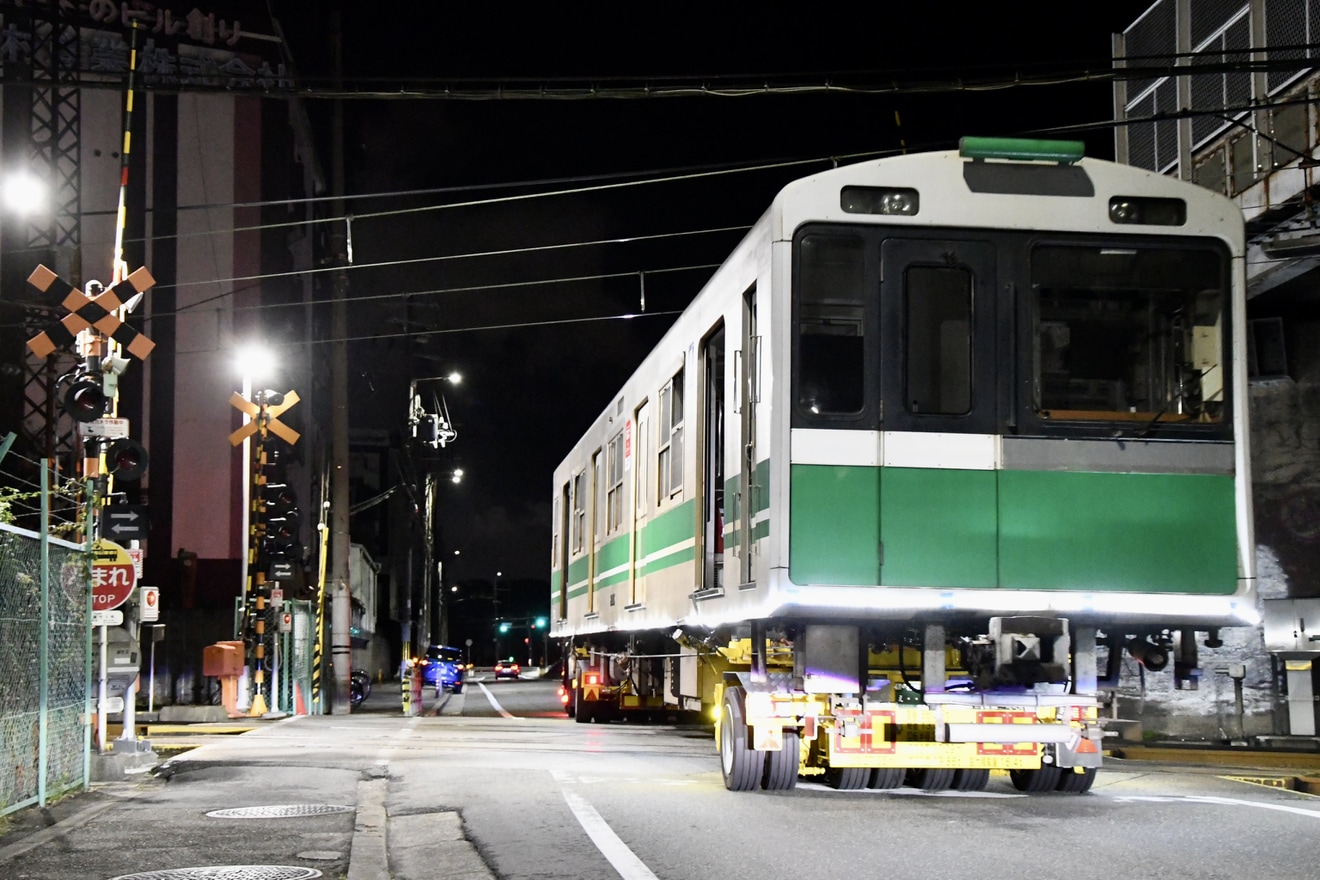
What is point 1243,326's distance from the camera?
10.0 m

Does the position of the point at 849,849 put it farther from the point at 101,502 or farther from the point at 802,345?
the point at 101,502

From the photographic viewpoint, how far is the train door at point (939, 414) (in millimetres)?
9828

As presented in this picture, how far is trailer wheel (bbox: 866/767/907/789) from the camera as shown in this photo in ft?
36.9

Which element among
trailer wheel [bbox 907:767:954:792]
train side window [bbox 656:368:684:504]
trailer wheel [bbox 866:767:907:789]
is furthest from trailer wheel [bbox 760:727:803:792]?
train side window [bbox 656:368:684:504]

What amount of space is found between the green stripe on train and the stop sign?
24.2 ft

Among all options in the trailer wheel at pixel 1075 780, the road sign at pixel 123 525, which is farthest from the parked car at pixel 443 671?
the trailer wheel at pixel 1075 780

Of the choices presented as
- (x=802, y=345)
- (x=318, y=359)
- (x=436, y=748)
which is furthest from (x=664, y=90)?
(x=318, y=359)

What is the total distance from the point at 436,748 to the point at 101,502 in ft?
15.1

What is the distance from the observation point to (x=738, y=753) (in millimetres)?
10727

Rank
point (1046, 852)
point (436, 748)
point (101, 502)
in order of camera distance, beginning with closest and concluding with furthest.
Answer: point (1046, 852), point (101, 502), point (436, 748)

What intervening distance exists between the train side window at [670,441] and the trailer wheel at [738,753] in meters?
3.09

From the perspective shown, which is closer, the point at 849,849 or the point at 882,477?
the point at 849,849

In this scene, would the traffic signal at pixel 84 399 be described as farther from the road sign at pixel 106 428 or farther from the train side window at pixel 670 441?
the train side window at pixel 670 441

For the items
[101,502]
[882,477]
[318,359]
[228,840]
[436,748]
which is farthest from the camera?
[318,359]
